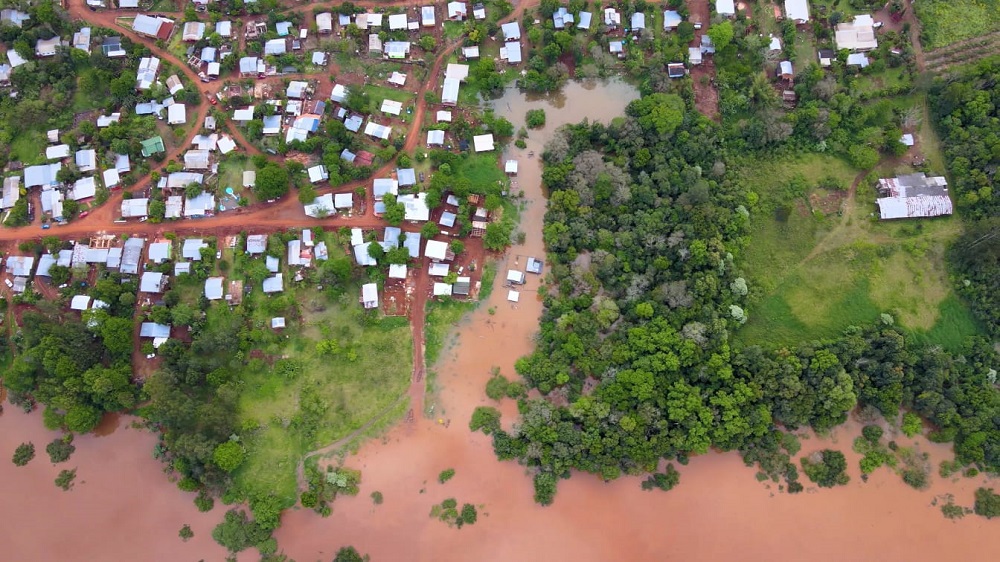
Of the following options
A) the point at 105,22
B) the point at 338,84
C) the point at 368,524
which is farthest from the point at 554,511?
the point at 105,22

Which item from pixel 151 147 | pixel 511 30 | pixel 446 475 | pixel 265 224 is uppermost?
pixel 511 30

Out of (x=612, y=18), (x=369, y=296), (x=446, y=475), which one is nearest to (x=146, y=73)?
(x=369, y=296)

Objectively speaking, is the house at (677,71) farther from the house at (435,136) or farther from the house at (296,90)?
the house at (296,90)

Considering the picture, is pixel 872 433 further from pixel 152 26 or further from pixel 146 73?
pixel 152 26

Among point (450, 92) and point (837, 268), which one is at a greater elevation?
point (450, 92)

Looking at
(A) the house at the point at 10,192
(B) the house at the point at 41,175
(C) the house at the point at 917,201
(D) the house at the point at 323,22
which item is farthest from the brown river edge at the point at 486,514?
(D) the house at the point at 323,22
